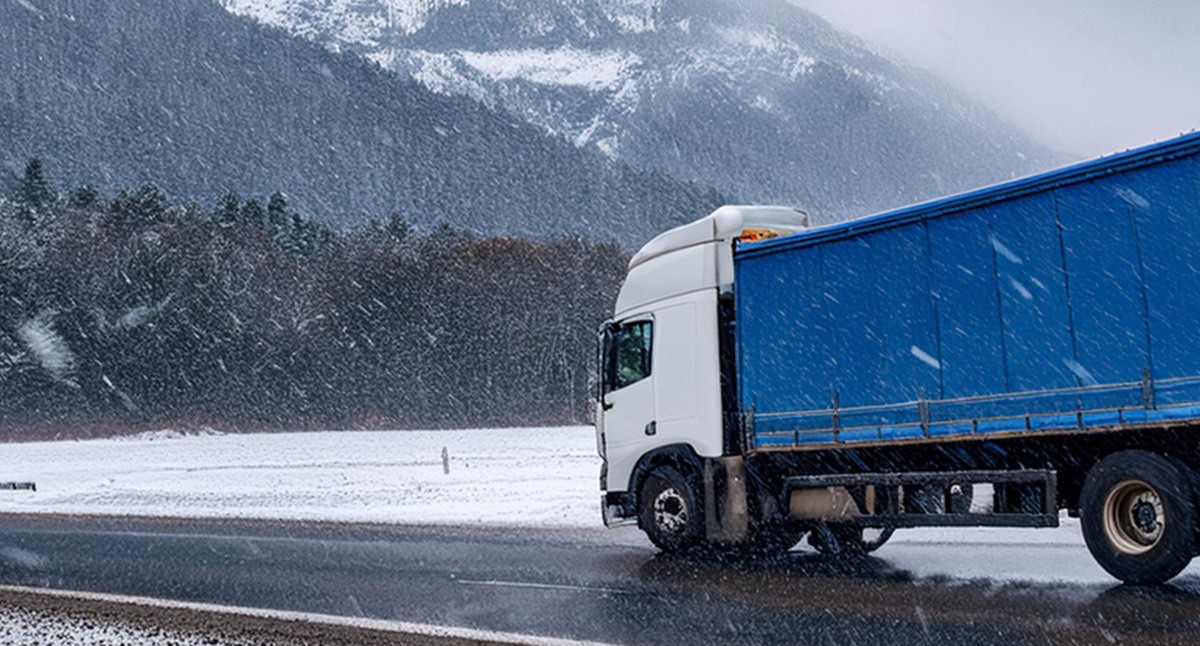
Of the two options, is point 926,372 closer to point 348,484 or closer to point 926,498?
point 926,498

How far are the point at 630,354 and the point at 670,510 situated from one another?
1.95 meters

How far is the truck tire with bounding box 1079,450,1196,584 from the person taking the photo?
8.75 meters

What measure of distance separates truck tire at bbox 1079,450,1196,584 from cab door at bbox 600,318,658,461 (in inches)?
197

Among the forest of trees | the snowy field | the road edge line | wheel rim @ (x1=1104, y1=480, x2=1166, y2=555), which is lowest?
the road edge line

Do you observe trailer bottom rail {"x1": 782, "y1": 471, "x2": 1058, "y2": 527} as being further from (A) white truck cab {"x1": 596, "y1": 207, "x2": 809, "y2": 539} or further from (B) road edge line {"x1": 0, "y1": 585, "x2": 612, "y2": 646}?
(B) road edge line {"x1": 0, "y1": 585, "x2": 612, "y2": 646}

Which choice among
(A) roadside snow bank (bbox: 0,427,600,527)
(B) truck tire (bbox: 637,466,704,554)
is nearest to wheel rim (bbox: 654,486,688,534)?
(B) truck tire (bbox: 637,466,704,554)

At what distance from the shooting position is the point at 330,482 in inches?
1191

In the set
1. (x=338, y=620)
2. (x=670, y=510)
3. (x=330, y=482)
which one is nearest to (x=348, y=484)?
(x=330, y=482)

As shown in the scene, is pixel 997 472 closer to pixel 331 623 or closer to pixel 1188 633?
pixel 1188 633

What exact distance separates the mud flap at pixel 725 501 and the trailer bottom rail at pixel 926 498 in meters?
0.47

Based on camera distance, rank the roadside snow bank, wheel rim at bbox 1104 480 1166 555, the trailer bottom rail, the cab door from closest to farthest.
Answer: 1. wheel rim at bbox 1104 480 1166 555
2. the trailer bottom rail
3. the cab door
4. the roadside snow bank

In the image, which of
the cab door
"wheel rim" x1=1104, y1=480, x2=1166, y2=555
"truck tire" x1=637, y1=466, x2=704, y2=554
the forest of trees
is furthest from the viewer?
the forest of trees

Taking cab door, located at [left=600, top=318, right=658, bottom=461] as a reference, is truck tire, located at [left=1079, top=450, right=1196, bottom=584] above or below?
below

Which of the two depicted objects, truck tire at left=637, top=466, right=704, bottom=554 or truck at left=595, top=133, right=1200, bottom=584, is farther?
truck tire at left=637, top=466, right=704, bottom=554
